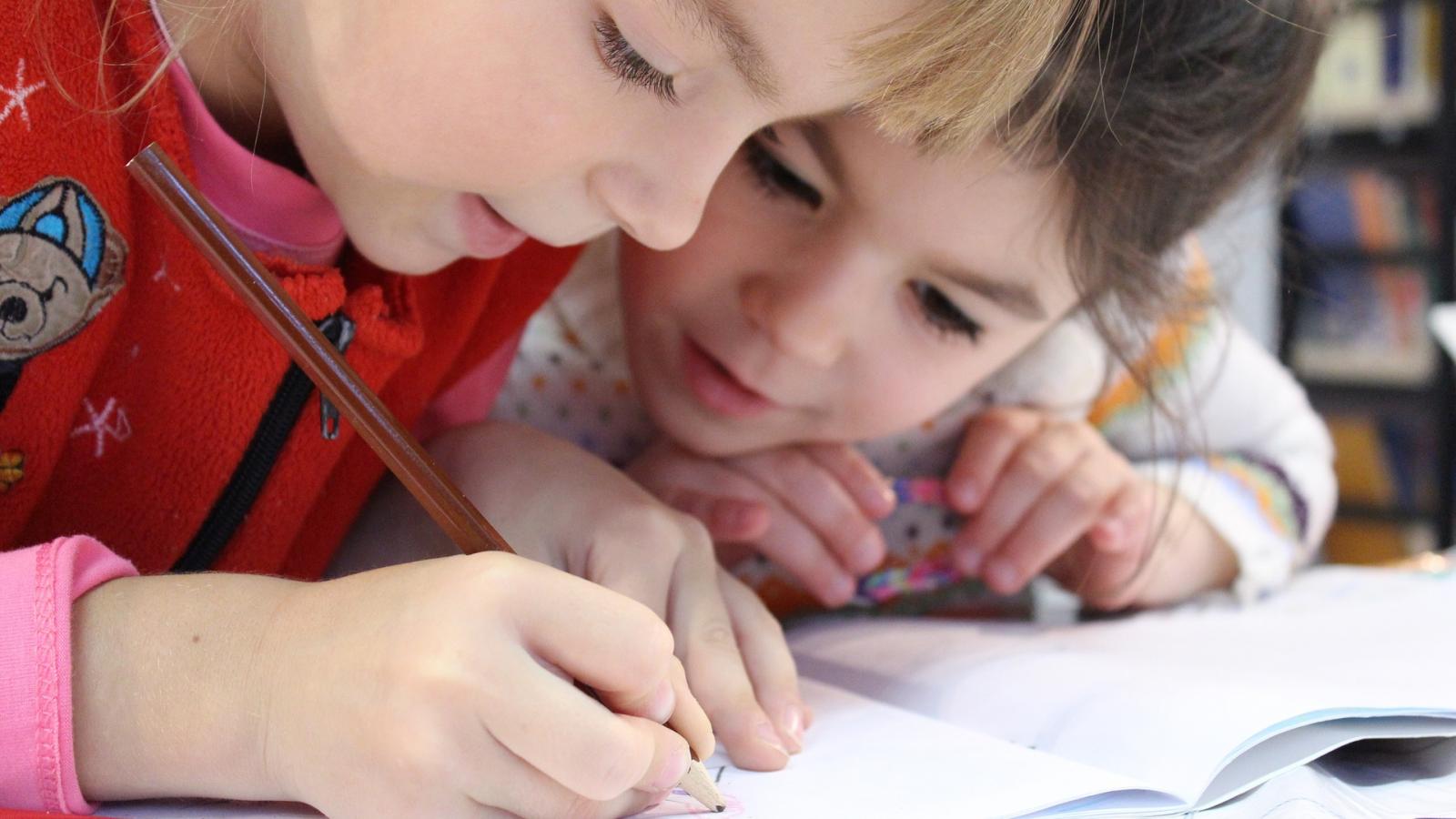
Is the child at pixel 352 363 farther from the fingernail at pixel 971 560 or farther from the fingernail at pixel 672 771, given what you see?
the fingernail at pixel 971 560

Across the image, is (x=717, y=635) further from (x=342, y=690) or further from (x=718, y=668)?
(x=342, y=690)

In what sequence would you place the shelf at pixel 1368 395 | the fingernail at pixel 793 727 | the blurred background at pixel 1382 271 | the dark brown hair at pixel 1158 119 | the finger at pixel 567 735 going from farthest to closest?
the shelf at pixel 1368 395 < the blurred background at pixel 1382 271 < the dark brown hair at pixel 1158 119 < the fingernail at pixel 793 727 < the finger at pixel 567 735

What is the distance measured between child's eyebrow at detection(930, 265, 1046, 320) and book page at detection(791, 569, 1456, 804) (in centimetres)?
16

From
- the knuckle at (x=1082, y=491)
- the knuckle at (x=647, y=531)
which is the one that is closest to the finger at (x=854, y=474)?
the knuckle at (x=1082, y=491)

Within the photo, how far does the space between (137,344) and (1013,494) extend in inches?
18.6

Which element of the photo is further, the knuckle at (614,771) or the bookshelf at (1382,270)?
the bookshelf at (1382,270)

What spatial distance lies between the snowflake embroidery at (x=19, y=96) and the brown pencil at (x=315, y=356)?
3.6 inches

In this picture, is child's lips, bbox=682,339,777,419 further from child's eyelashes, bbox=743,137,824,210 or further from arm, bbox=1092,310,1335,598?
arm, bbox=1092,310,1335,598

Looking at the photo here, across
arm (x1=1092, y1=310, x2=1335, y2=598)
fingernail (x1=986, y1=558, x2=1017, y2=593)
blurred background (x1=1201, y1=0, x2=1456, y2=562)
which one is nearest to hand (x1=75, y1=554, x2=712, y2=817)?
fingernail (x1=986, y1=558, x2=1017, y2=593)

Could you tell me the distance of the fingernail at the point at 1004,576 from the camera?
741mm

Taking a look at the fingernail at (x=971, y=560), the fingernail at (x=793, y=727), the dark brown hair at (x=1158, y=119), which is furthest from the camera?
the fingernail at (x=971, y=560)

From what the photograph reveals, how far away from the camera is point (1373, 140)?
1.96m

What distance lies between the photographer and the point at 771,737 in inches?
16.8

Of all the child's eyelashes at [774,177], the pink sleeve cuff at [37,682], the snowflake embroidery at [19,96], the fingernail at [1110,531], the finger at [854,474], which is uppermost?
the child's eyelashes at [774,177]
